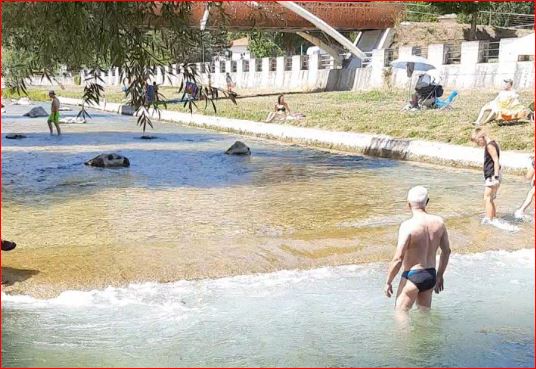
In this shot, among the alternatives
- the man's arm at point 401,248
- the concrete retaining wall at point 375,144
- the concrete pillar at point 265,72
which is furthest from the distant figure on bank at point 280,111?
the concrete pillar at point 265,72

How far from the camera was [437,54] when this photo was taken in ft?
101

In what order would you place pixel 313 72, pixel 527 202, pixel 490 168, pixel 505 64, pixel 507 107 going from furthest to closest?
pixel 313 72 → pixel 505 64 → pixel 507 107 → pixel 527 202 → pixel 490 168

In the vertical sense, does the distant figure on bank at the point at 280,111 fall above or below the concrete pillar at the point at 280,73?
below

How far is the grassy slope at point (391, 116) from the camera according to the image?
661 inches

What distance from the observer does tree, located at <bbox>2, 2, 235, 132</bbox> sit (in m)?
5.48

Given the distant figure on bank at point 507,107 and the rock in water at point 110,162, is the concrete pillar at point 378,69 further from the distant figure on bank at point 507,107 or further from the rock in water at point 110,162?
the rock in water at point 110,162

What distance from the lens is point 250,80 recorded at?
48.4 m

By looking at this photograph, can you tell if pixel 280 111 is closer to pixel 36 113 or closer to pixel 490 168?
pixel 490 168

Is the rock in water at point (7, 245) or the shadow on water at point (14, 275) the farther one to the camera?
the rock in water at point (7, 245)

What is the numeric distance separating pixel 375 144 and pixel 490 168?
29.7 feet

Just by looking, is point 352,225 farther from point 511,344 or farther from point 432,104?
point 432,104

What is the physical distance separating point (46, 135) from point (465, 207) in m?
18.8

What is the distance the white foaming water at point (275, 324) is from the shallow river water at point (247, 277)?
0.07ft

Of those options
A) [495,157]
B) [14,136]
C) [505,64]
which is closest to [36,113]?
[14,136]
